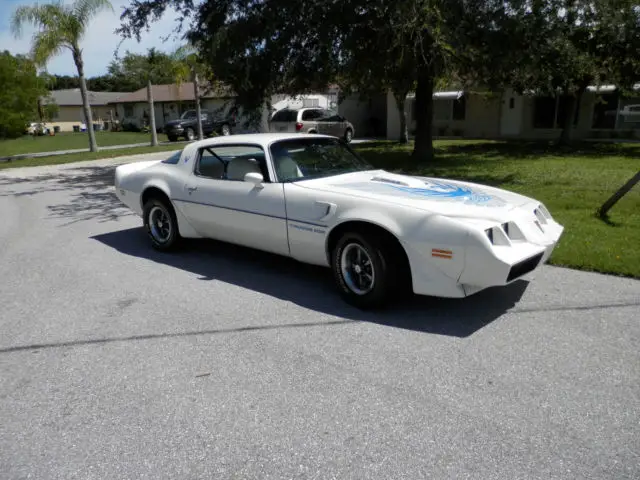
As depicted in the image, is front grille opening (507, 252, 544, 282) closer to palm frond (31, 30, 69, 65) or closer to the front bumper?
the front bumper

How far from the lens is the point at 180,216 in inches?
245

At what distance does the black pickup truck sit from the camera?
32.5 m

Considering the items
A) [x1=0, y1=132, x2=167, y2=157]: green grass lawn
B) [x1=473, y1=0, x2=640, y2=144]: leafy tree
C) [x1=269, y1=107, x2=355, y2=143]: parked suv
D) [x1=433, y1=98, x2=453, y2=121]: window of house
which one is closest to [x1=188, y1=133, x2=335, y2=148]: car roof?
[x1=473, y1=0, x2=640, y2=144]: leafy tree

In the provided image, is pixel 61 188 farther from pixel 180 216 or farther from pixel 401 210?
pixel 401 210

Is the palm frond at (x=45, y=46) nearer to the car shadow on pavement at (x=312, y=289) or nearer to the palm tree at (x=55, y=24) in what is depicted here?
the palm tree at (x=55, y=24)

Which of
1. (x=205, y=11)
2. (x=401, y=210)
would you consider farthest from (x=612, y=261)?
(x=205, y=11)

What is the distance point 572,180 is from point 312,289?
8513 millimetres

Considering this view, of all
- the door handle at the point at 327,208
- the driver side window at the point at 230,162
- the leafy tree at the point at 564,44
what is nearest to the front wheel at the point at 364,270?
the door handle at the point at 327,208

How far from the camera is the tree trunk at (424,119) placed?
15430 mm

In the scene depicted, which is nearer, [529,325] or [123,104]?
[529,325]

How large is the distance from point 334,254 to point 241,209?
1.23 m

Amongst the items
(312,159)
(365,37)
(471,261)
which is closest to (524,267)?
(471,261)

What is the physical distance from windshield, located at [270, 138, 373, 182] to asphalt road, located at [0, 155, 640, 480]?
1.04 metres

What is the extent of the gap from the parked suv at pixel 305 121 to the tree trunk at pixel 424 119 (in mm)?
7864
